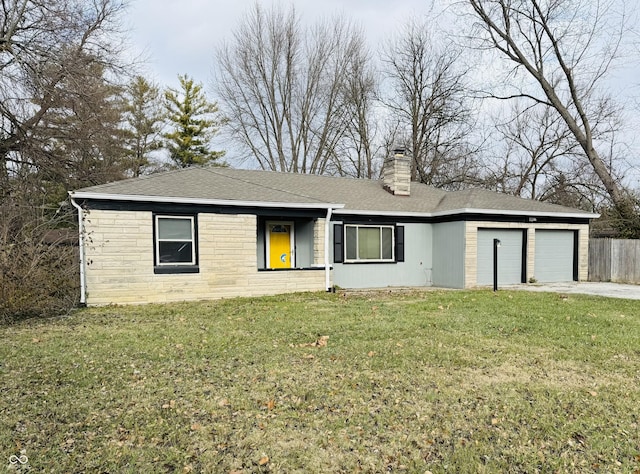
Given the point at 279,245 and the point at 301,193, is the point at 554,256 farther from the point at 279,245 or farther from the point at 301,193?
the point at 279,245

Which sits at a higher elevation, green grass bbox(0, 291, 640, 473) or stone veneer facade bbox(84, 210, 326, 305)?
stone veneer facade bbox(84, 210, 326, 305)

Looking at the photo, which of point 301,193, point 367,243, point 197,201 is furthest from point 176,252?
point 367,243

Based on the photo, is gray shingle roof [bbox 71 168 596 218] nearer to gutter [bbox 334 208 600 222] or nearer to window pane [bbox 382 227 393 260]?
gutter [bbox 334 208 600 222]

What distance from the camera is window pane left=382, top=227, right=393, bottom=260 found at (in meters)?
14.3

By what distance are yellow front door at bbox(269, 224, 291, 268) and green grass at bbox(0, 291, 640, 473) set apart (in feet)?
17.9

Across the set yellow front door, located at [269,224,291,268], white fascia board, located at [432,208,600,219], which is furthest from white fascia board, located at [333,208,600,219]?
yellow front door, located at [269,224,291,268]

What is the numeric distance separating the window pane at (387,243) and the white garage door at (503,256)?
283cm

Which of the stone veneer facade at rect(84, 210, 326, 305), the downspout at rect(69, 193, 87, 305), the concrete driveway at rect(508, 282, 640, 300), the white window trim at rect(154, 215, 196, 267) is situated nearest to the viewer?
the downspout at rect(69, 193, 87, 305)

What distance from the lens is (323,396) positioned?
4.20 meters

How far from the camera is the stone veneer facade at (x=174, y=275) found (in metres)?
9.97

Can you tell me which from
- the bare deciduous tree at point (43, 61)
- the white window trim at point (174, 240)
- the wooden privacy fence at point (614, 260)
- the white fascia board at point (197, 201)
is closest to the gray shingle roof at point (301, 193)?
the white fascia board at point (197, 201)

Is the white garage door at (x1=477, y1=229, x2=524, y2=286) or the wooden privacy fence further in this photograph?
the wooden privacy fence

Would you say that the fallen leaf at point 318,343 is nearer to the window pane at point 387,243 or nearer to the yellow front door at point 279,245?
the yellow front door at point 279,245

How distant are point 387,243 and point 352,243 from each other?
1291 millimetres
